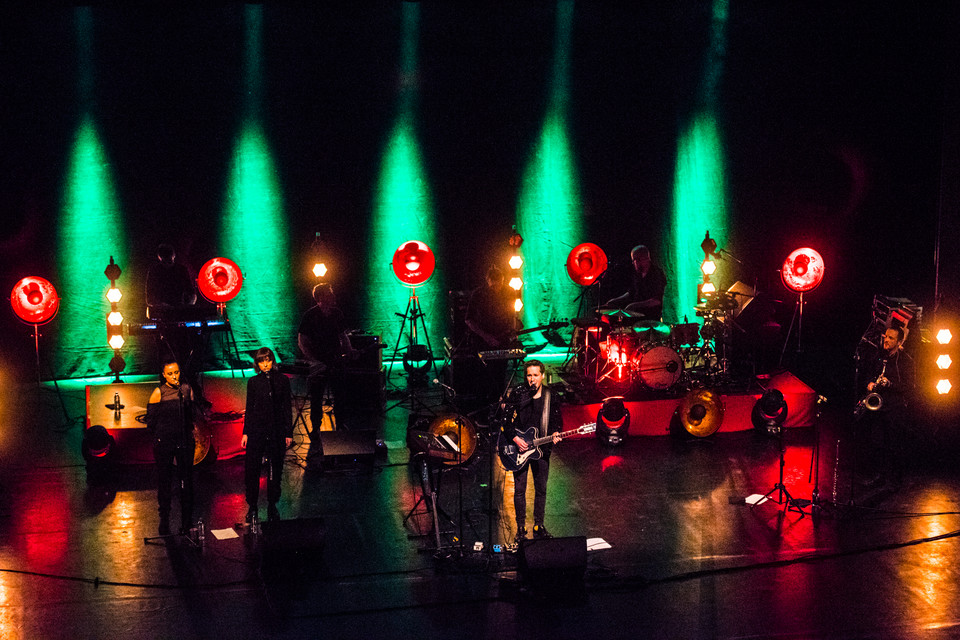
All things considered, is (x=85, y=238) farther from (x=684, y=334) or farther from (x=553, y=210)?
(x=684, y=334)

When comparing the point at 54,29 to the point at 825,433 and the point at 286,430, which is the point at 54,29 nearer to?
the point at 286,430

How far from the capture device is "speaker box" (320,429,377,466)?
10825 millimetres

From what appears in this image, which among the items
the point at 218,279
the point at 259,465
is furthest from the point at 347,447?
the point at 218,279

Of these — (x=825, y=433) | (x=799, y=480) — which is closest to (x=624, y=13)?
(x=825, y=433)

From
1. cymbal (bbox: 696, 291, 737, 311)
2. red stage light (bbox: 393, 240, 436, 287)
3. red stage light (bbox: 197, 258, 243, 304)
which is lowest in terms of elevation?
cymbal (bbox: 696, 291, 737, 311)

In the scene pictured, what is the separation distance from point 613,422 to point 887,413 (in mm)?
2913

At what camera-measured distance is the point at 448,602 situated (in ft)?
26.1

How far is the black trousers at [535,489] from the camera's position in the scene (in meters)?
8.76

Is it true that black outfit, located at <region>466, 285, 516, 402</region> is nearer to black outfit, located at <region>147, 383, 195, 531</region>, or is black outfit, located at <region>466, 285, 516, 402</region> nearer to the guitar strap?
the guitar strap

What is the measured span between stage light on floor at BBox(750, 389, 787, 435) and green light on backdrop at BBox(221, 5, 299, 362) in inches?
262

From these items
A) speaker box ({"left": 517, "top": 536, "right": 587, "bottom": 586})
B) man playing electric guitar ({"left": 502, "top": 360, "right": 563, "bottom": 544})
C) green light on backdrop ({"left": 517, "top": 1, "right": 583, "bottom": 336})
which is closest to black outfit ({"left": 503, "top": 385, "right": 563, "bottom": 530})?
man playing electric guitar ({"left": 502, "top": 360, "right": 563, "bottom": 544})

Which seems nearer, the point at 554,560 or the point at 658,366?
the point at 554,560

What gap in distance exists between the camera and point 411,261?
40.8ft

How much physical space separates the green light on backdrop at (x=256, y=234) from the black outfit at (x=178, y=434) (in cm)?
562
